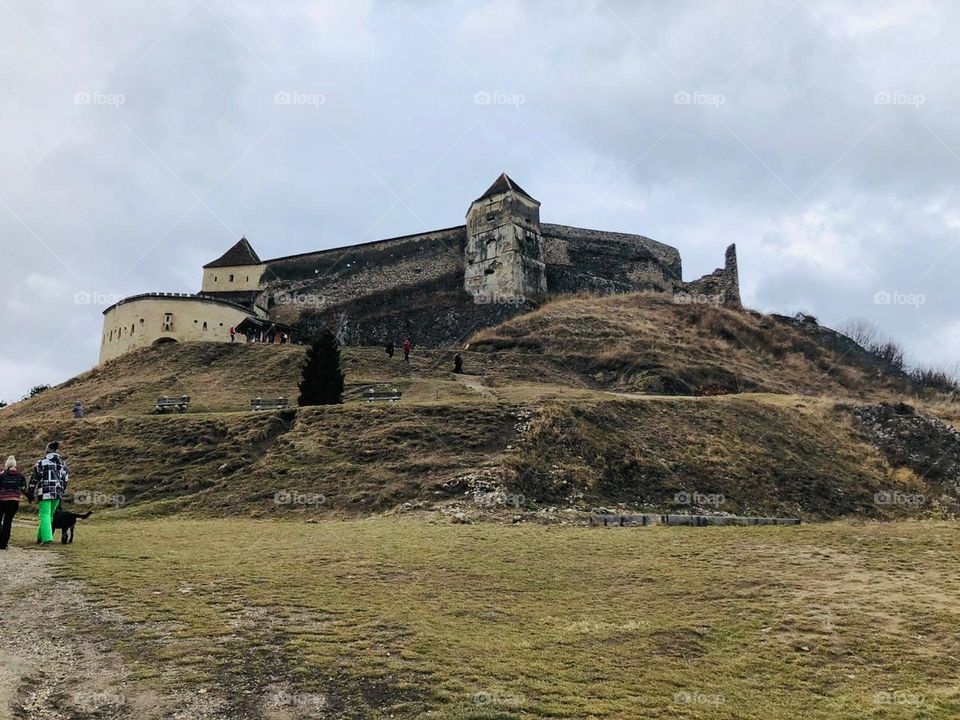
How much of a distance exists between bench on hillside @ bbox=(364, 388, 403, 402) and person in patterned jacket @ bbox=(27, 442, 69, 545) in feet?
57.1

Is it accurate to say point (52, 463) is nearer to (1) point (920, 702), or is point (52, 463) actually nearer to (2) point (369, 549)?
(2) point (369, 549)

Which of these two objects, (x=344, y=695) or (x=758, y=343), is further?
(x=758, y=343)

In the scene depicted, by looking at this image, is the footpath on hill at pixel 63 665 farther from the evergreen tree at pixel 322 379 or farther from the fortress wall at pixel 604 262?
the fortress wall at pixel 604 262

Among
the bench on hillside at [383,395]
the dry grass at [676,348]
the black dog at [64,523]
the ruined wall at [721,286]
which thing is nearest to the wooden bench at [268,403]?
the bench on hillside at [383,395]

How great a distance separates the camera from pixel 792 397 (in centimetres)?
3556

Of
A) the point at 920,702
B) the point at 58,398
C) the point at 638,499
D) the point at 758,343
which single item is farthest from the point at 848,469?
the point at 58,398

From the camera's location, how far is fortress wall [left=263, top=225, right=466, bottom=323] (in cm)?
6106

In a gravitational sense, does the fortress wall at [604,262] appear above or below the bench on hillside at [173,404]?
Result: above

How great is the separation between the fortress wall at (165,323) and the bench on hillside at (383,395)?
2329 cm

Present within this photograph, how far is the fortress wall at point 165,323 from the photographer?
5069 cm

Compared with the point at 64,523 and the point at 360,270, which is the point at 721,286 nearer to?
the point at 360,270

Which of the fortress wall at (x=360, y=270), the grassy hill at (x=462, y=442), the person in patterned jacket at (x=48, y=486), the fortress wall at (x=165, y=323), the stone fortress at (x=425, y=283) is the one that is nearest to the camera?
the person in patterned jacket at (x=48, y=486)

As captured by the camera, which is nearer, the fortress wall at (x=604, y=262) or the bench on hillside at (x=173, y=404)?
the bench on hillside at (x=173, y=404)

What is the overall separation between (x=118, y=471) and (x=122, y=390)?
13671mm
